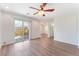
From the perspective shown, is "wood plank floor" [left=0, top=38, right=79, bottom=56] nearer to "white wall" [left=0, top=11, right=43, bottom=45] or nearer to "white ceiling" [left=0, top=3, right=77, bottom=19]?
"white wall" [left=0, top=11, right=43, bottom=45]

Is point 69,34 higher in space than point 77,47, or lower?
higher

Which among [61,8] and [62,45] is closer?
[61,8]

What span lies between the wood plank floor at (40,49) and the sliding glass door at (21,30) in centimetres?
12

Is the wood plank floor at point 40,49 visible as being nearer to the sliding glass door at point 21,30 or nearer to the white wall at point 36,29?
the sliding glass door at point 21,30

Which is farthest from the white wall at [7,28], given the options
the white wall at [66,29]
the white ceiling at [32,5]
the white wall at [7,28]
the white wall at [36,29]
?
the white wall at [66,29]

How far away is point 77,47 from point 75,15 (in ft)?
2.23

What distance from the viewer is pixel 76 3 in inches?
68.5

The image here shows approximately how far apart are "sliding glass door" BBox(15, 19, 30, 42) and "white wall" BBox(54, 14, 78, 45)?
72 centimetres

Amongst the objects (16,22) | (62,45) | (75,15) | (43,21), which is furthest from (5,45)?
(75,15)

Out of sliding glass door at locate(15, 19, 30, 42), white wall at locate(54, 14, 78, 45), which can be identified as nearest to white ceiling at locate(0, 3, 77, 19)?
white wall at locate(54, 14, 78, 45)

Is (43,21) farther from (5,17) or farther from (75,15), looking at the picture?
(5,17)

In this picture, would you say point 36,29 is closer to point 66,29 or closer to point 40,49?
point 40,49

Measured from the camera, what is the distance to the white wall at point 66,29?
1.88 metres

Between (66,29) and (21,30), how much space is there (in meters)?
1.05
